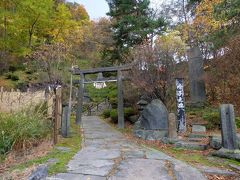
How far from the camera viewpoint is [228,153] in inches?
199

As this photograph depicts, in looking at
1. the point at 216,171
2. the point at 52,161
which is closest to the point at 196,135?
the point at 216,171

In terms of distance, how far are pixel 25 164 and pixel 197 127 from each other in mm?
5327

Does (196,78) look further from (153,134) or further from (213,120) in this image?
(153,134)

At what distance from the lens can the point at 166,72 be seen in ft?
26.7

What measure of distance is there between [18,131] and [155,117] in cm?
384

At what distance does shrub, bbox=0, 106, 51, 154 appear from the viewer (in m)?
4.99

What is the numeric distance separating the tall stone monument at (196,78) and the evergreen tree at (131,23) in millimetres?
6058

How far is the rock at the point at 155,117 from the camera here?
738 centimetres

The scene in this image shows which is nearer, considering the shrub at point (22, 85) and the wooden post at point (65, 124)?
the wooden post at point (65, 124)

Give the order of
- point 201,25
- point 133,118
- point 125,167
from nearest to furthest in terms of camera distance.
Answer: point 125,167 → point 133,118 → point 201,25

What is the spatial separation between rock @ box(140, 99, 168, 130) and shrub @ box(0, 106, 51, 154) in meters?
3.18

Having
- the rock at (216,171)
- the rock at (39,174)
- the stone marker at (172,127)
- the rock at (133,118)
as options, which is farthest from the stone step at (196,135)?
the rock at (39,174)

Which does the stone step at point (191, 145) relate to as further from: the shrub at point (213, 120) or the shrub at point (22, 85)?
the shrub at point (22, 85)

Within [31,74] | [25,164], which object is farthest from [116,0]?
[25,164]
